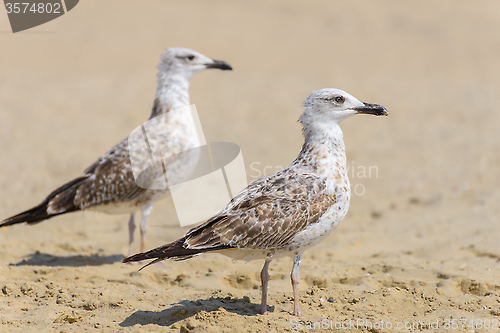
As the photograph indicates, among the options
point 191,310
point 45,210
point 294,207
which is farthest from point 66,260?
point 294,207

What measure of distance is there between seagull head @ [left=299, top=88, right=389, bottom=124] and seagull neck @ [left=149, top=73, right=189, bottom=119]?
10.7 ft

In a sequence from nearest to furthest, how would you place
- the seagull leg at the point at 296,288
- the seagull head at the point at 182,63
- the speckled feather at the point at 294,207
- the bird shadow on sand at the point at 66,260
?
the speckled feather at the point at 294,207
the seagull leg at the point at 296,288
the bird shadow on sand at the point at 66,260
the seagull head at the point at 182,63

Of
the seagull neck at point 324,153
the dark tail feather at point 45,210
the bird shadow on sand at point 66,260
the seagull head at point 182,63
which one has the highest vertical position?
the seagull head at point 182,63

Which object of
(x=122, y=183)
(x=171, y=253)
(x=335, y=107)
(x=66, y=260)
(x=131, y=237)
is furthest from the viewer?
(x=131, y=237)

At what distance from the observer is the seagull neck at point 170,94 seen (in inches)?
340

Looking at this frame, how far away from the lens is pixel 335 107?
19.6 ft

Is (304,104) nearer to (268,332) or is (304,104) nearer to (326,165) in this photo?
(326,165)

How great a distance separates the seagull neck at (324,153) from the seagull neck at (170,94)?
324 cm

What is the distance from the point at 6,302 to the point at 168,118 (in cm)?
362

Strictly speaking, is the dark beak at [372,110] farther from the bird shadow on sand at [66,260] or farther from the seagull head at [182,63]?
the bird shadow on sand at [66,260]

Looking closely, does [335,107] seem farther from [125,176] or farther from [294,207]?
[125,176]

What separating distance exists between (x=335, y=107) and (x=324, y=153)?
542mm

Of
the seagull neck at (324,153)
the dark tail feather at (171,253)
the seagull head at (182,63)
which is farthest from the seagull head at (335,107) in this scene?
the seagull head at (182,63)

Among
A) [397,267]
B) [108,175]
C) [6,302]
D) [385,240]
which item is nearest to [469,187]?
[385,240]
